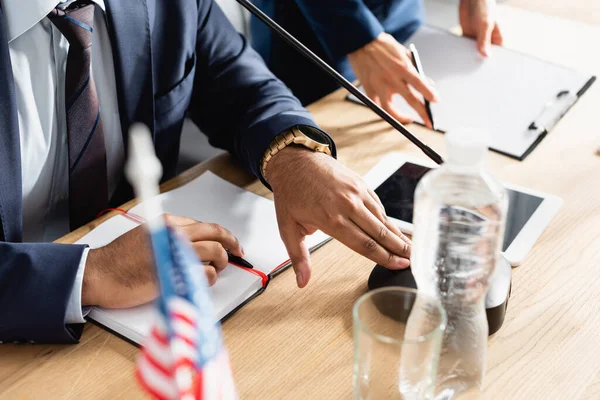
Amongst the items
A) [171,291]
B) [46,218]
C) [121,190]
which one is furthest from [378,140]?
[171,291]

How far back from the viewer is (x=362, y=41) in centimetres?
145

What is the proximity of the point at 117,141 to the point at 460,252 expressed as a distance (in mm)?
720

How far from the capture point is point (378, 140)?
1231 mm

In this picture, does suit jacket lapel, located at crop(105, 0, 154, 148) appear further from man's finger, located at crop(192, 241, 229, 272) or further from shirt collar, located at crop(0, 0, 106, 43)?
man's finger, located at crop(192, 241, 229, 272)

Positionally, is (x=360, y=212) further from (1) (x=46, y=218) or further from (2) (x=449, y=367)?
(1) (x=46, y=218)

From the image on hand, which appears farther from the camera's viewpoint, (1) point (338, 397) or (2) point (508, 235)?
(2) point (508, 235)

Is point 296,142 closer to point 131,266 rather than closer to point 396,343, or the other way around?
point 131,266

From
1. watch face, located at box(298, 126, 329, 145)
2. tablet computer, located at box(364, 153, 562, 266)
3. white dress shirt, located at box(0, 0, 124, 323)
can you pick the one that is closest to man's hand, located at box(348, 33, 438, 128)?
tablet computer, located at box(364, 153, 562, 266)

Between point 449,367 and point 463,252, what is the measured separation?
119 millimetres

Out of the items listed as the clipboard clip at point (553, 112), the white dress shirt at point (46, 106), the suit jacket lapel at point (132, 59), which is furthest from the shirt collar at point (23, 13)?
the clipboard clip at point (553, 112)

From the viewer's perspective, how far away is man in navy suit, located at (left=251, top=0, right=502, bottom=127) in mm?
1326

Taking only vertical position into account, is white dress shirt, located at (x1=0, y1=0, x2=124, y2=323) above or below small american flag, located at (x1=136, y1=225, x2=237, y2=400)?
below

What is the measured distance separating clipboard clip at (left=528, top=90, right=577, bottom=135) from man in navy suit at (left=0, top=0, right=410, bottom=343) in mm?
416

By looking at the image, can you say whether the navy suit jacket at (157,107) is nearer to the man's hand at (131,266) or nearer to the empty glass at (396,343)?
the man's hand at (131,266)
